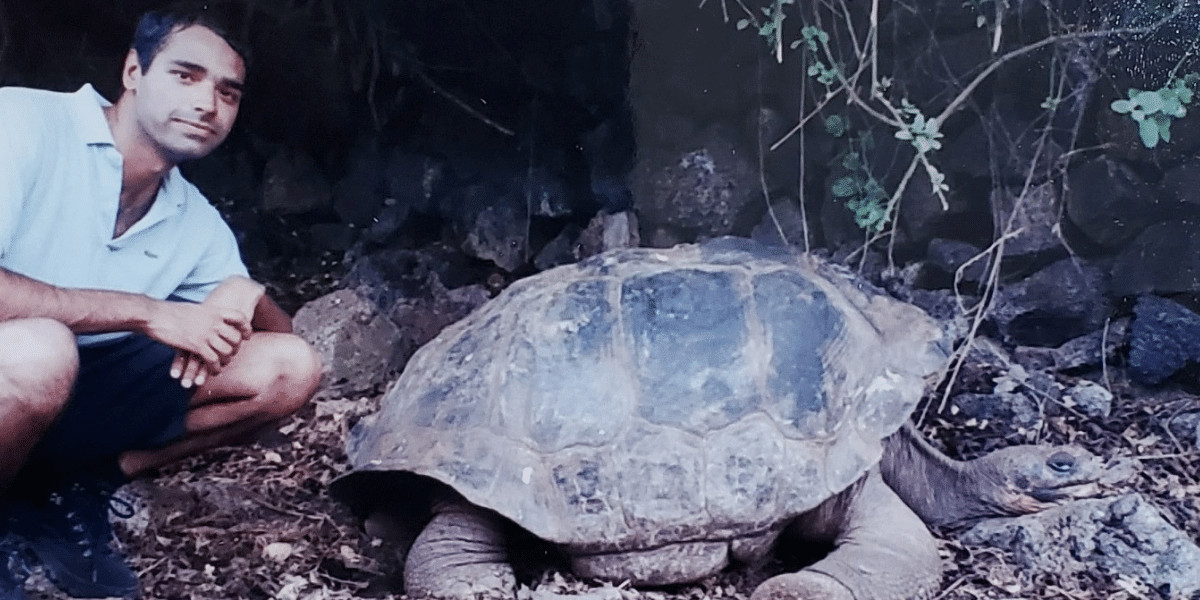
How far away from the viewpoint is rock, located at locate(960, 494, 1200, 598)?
2.07 m

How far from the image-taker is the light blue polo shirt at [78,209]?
5.74 feet

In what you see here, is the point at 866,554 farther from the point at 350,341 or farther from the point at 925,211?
the point at 350,341

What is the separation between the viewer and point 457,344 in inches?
90.1

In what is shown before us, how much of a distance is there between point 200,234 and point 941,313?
1.63m

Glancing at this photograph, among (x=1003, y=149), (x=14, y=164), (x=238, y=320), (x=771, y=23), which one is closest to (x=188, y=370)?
(x=238, y=320)

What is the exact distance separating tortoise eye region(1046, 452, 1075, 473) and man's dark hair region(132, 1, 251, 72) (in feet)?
6.11

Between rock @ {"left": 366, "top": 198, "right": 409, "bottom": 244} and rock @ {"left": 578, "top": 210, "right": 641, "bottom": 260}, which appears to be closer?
rock @ {"left": 366, "top": 198, "right": 409, "bottom": 244}

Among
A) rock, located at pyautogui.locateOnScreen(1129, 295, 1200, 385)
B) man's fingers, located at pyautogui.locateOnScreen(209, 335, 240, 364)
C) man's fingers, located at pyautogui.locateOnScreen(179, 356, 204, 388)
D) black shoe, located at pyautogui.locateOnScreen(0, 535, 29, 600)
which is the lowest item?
rock, located at pyautogui.locateOnScreen(1129, 295, 1200, 385)

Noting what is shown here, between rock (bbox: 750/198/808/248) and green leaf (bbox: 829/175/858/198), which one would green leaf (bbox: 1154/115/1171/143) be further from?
rock (bbox: 750/198/808/248)

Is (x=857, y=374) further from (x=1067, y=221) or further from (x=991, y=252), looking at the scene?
(x=1067, y=221)

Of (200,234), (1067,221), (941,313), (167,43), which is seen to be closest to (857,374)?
(941,313)

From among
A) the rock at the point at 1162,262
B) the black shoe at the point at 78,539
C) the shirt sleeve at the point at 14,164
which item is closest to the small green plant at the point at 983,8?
the rock at the point at 1162,262

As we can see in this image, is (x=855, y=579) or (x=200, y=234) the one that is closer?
(x=200, y=234)

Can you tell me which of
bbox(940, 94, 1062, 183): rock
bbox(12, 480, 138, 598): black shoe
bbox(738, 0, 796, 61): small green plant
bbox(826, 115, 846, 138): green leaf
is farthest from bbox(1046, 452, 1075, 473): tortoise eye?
bbox(12, 480, 138, 598): black shoe
